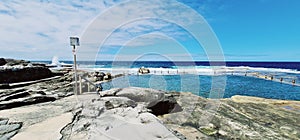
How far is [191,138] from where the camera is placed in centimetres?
469

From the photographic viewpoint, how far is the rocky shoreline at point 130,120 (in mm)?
3225

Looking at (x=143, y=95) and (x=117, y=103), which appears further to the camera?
(x=143, y=95)

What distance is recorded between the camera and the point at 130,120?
3848 mm

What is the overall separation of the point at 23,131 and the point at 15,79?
9420 mm

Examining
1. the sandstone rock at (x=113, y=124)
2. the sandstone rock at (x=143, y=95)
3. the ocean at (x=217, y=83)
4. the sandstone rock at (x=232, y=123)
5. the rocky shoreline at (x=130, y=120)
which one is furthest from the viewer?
the ocean at (x=217, y=83)

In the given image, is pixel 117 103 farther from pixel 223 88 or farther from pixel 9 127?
pixel 223 88

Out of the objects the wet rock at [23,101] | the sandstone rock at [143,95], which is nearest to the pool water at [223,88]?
the sandstone rock at [143,95]

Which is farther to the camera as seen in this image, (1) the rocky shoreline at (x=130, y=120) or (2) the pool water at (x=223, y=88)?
(2) the pool water at (x=223, y=88)

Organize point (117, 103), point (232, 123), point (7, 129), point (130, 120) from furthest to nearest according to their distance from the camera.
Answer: point (232, 123)
point (117, 103)
point (130, 120)
point (7, 129)

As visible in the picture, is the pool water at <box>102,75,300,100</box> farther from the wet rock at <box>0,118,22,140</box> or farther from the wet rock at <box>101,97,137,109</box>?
the wet rock at <box>0,118,22,140</box>

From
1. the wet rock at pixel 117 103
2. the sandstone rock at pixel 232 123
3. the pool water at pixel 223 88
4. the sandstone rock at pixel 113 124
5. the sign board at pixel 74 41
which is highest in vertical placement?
the sign board at pixel 74 41

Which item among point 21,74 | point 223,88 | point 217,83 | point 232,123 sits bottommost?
point 223,88

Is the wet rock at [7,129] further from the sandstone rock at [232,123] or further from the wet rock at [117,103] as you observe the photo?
the sandstone rock at [232,123]

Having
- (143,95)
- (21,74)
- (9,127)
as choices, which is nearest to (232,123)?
(143,95)
